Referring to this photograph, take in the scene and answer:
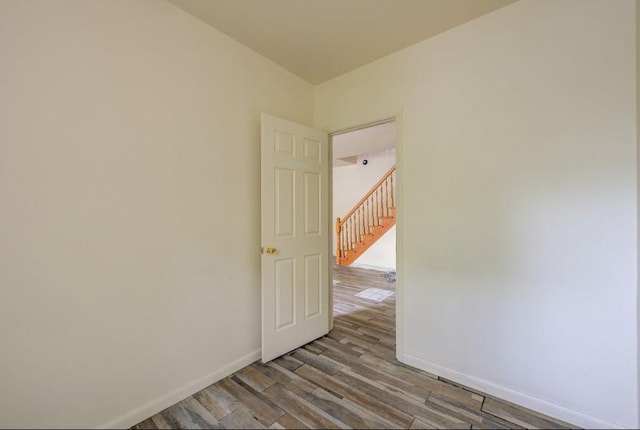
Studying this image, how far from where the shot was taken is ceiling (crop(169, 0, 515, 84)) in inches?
67.6

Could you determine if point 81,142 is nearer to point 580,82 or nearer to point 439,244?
point 439,244

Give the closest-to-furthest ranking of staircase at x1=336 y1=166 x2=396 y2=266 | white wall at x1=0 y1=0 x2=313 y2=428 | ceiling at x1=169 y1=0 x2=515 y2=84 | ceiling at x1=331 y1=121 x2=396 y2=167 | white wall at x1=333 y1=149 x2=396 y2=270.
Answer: white wall at x1=0 y1=0 x2=313 y2=428
ceiling at x1=169 y1=0 x2=515 y2=84
ceiling at x1=331 y1=121 x2=396 y2=167
staircase at x1=336 y1=166 x2=396 y2=266
white wall at x1=333 y1=149 x2=396 y2=270

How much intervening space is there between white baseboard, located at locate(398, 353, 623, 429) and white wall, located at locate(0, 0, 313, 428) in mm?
1452

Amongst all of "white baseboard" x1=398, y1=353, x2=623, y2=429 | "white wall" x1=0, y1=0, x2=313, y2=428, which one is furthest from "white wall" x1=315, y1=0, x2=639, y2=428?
"white wall" x1=0, y1=0, x2=313, y2=428

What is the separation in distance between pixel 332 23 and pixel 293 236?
1.69 meters

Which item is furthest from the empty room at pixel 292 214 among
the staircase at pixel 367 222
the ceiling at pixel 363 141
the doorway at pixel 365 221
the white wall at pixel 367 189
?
the white wall at pixel 367 189

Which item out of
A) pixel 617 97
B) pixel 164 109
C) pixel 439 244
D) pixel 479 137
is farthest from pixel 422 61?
pixel 164 109

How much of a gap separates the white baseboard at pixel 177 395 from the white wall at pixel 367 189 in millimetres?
4561

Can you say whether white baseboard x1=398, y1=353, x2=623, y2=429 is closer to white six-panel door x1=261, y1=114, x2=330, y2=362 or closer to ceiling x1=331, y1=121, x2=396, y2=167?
white six-panel door x1=261, y1=114, x2=330, y2=362

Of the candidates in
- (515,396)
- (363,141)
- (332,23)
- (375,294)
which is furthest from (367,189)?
(515,396)

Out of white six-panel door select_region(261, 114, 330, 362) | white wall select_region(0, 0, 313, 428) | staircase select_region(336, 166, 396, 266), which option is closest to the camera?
white wall select_region(0, 0, 313, 428)

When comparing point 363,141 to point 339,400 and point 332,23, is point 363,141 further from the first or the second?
point 339,400

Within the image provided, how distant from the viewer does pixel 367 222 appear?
6.38 m

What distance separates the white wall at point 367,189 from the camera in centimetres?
625
